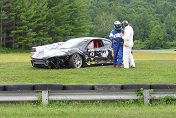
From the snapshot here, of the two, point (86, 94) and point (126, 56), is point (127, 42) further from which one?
point (86, 94)

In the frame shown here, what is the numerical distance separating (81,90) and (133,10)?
141 m

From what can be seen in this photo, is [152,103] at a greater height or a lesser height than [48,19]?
lesser


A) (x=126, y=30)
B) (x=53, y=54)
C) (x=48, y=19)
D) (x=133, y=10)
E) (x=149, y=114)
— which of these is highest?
(x=133, y=10)

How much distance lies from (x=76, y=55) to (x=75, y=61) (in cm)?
27

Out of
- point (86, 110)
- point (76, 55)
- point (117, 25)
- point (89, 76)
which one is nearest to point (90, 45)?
point (76, 55)

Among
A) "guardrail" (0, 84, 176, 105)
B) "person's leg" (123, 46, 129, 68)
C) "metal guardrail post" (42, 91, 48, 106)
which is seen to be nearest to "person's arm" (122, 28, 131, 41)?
"person's leg" (123, 46, 129, 68)

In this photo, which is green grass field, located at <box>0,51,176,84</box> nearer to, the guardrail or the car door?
the car door

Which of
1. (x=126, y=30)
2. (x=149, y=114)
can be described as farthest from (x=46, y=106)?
(x=126, y=30)

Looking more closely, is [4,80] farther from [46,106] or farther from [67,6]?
[67,6]

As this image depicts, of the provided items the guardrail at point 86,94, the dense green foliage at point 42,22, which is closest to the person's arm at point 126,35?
the guardrail at point 86,94

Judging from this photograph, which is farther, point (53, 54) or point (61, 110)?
point (53, 54)

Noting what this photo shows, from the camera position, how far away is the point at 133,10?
143750 millimetres

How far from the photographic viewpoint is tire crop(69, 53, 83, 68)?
13356 millimetres

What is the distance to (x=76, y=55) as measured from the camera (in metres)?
13.6
